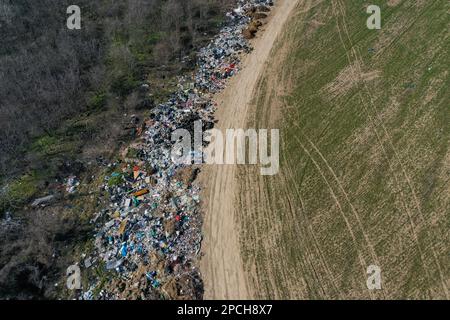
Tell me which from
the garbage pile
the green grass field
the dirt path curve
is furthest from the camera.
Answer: the garbage pile

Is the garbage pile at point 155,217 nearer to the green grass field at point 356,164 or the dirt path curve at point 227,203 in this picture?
the dirt path curve at point 227,203

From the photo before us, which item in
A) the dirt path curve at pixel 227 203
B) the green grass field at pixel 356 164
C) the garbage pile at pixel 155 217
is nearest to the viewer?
the green grass field at pixel 356 164

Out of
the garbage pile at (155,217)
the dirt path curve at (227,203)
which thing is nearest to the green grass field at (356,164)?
the dirt path curve at (227,203)

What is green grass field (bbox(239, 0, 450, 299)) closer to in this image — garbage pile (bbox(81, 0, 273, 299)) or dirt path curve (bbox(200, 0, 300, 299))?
dirt path curve (bbox(200, 0, 300, 299))

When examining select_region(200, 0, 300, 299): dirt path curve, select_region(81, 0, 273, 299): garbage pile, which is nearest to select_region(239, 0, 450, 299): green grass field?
select_region(200, 0, 300, 299): dirt path curve

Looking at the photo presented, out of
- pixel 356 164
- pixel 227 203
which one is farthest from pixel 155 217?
pixel 356 164

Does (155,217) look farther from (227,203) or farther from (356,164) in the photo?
(356,164)

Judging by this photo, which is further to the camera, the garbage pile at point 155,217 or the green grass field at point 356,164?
the garbage pile at point 155,217
